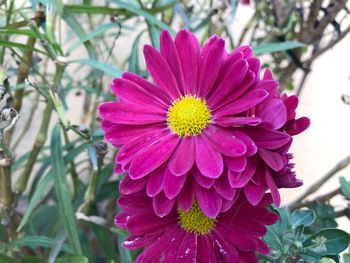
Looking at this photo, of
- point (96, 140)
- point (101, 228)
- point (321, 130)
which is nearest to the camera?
point (96, 140)

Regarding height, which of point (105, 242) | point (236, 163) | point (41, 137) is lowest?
point (105, 242)

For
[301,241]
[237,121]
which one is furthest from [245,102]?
[301,241]

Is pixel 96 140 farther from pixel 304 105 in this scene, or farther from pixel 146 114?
pixel 304 105

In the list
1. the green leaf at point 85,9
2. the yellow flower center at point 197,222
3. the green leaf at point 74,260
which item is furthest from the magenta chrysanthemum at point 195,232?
the green leaf at point 85,9

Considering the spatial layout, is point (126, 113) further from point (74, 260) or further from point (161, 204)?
point (74, 260)

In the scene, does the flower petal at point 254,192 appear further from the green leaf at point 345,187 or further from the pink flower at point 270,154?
the green leaf at point 345,187

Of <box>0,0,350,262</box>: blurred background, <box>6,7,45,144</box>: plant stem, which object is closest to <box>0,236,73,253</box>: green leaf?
<box>0,0,350,262</box>: blurred background

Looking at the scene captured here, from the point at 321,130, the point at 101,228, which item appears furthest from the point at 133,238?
the point at 321,130
